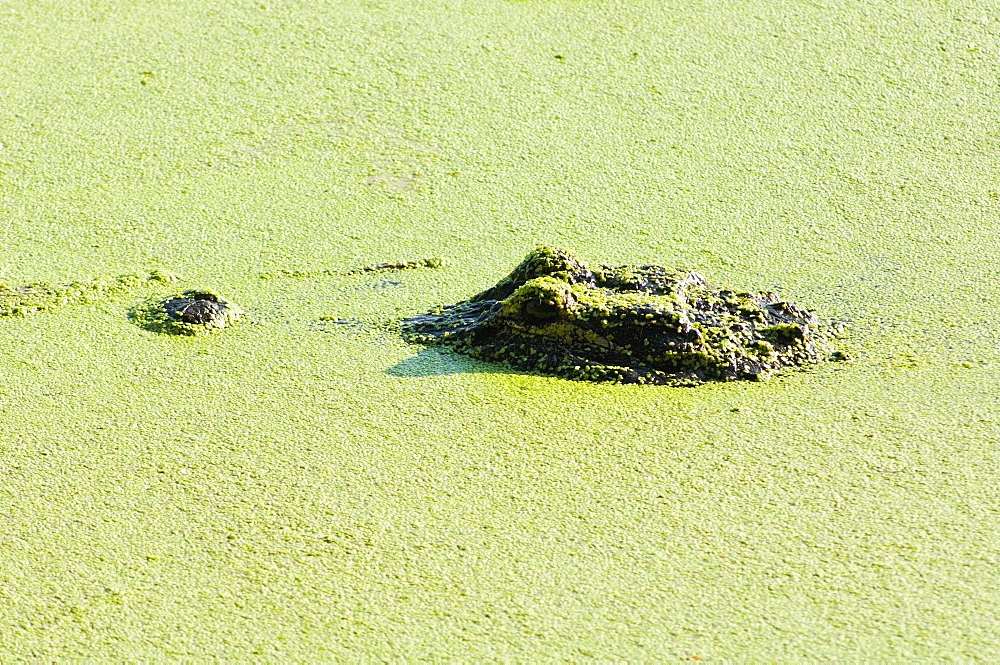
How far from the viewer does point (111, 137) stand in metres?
2.80

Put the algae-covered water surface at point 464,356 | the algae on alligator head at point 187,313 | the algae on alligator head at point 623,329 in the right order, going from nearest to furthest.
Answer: the algae-covered water surface at point 464,356 < the algae on alligator head at point 623,329 < the algae on alligator head at point 187,313

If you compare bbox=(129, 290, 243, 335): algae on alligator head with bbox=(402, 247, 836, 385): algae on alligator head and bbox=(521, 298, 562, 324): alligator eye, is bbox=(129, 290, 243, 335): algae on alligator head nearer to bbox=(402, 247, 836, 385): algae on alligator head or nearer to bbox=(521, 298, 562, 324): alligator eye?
bbox=(402, 247, 836, 385): algae on alligator head

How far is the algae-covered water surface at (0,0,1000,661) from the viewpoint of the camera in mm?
1600

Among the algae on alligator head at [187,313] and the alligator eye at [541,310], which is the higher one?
the alligator eye at [541,310]

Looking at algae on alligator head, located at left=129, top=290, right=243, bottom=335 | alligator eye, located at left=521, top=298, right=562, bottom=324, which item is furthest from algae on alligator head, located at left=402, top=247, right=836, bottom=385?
algae on alligator head, located at left=129, top=290, right=243, bottom=335

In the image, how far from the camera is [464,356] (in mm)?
2182

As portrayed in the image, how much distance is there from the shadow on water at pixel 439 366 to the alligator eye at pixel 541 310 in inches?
3.7

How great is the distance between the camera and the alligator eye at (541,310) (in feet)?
6.95

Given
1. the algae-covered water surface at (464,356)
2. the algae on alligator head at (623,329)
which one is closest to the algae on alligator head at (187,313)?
the algae-covered water surface at (464,356)

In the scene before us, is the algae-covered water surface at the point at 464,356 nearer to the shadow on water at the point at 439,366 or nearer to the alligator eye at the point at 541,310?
the shadow on water at the point at 439,366

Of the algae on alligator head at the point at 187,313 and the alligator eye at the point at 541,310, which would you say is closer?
the alligator eye at the point at 541,310

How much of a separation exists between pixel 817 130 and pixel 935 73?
1.47 feet

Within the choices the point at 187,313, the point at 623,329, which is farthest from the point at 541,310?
the point at 187,313

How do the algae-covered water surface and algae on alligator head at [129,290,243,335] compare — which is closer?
the algae-covered water surface
